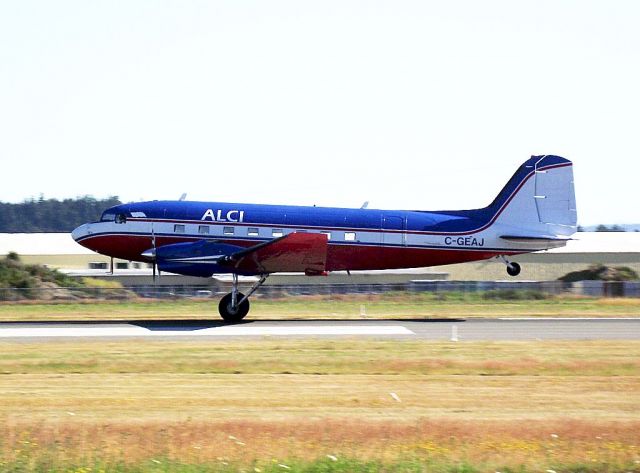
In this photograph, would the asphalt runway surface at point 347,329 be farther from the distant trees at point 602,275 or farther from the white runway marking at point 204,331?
the distant trees at point 602,275

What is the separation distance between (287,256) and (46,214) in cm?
12587

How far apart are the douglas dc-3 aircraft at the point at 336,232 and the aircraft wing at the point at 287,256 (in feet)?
0.16

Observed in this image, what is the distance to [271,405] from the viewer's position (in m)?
15.9

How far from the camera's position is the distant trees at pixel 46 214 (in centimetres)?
14338

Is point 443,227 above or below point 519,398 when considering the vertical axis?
above

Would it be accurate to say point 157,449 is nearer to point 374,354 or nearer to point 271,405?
point 271,405

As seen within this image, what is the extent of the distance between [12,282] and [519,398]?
37843 mm

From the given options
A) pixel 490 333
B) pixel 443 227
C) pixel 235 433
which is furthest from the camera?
pixel 443 227

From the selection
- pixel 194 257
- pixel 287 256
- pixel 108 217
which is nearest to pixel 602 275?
pixel 287 256

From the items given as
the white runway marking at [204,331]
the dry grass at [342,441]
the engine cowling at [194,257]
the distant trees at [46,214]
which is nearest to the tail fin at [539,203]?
the white runway marking at [204,331]

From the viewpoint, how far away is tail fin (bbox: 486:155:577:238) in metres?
34.7

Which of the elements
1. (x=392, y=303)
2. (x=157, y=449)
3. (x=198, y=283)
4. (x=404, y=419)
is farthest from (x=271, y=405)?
(x=198, y=283)

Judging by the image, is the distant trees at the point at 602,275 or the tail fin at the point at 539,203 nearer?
the tail fin at the point at 539,203

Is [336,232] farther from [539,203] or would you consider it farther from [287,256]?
[539,203]
